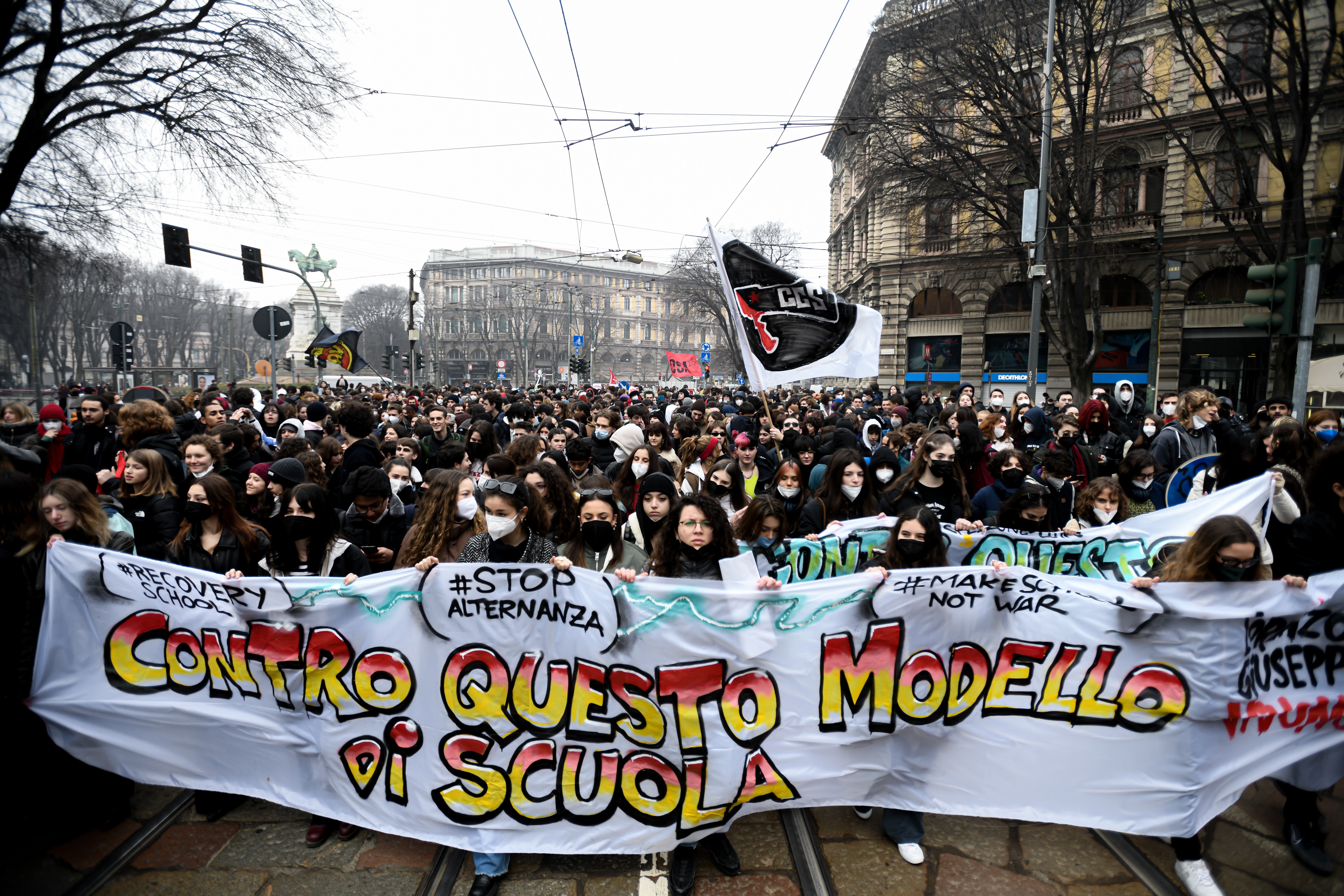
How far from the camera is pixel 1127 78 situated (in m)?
23.5

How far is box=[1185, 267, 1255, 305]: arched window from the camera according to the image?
26.2 meters

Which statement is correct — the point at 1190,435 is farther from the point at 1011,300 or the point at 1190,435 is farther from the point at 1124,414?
the point at 1011,300

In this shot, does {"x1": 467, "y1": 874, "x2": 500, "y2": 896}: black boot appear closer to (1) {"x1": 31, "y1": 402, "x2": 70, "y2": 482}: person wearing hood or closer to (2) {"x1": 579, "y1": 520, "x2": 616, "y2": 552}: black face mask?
(2) {"x1": 579, "y1": 520, "x2": 616, "y2": 552}: black face mask

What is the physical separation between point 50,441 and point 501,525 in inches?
250

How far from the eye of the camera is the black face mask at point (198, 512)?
3.96 metres

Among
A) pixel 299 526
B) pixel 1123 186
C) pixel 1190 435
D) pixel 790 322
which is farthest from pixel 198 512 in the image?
pixel 1123 186

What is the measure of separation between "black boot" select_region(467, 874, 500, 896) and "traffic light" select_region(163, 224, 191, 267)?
13.6m

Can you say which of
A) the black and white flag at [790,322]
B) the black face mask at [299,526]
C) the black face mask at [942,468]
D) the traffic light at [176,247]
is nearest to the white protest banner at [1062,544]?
the black face mask at [942,468]

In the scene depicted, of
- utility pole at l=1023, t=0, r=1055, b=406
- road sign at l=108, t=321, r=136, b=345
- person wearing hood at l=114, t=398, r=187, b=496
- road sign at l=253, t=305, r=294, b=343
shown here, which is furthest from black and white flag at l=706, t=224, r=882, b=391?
road sign at l=108, t=321, r=136, b=345

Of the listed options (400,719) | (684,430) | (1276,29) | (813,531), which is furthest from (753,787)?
(1276,29)

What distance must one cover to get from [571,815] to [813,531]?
2495 mm

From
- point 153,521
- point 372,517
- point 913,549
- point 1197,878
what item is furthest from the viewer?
point 372,517

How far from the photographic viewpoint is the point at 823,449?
7.25 meters

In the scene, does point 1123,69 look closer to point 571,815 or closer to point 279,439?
point 279,439
